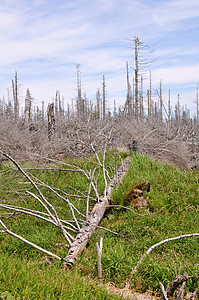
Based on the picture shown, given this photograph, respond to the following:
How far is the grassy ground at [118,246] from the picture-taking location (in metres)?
3.28

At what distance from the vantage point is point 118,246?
492cm

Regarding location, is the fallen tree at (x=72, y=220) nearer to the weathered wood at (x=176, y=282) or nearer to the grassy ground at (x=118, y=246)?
the grassy ground at (x=118, y=246)

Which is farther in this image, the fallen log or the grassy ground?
the fallen log

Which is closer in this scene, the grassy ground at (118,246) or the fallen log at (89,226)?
the grassy ground at (118,246)

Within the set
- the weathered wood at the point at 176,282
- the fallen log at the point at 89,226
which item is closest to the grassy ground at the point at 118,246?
the fallen log at the point at 89,226

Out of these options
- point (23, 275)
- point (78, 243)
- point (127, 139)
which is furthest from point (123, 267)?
point (127, 139)

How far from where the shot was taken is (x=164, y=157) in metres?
12.5

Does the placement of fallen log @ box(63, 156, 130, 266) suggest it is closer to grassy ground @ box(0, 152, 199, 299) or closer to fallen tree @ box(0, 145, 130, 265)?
fallen tree @ box(0, 145, 130, 265)

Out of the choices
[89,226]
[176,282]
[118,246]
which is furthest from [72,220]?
[176,282]

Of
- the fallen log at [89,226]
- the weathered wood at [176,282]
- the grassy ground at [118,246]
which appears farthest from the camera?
the fallen log at [89,226]

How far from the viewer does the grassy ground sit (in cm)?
328

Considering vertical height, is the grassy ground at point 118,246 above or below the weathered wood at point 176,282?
below

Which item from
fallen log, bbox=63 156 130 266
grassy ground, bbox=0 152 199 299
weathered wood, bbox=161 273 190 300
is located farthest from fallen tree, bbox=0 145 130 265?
weathered wood, bbox=161 273 190 300

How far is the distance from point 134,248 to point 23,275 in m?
2.25
